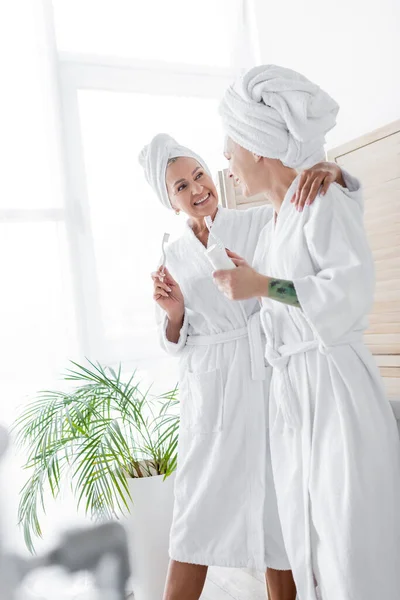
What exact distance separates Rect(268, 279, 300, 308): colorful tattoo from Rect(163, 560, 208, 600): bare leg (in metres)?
0.88

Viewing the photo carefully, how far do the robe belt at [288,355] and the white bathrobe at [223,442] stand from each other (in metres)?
0.29

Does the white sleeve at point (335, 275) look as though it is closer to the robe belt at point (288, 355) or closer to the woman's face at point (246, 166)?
the robe belt at point (288, 355)

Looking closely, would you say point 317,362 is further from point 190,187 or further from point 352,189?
point 190,187

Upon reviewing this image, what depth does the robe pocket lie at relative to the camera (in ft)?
5.56

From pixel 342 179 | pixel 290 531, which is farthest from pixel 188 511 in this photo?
pixel 342 179

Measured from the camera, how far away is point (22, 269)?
2.77 m

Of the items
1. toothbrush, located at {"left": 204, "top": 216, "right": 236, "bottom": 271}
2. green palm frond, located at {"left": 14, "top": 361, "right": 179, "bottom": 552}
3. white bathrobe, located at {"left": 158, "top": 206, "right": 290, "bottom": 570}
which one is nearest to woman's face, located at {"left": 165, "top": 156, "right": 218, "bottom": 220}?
white bathrobe, located at {"left": 158, "top": 206, "right": 290, "bottom": 570}

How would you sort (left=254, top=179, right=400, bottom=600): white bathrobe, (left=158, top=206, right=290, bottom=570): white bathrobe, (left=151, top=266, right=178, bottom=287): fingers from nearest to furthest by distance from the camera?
(left=254, top=179, right=400, bottom=600): white bathrobe
(left=158, top=206, right=290, bottom=570): white bathrobe
(left=151, top=266, right=178, bottom=287): fingers

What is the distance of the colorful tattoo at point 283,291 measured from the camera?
1.22 meters

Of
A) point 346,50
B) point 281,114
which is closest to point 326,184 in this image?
point 281,114

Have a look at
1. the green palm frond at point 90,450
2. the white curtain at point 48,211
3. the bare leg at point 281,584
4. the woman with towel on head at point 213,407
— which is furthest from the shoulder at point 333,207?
the white curtain at point 48,211

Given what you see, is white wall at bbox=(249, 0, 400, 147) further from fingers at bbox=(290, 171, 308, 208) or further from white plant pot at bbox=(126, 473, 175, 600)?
white plant pot at bbox=(126, 473, 175, 600)

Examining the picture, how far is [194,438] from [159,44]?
2.39 metres

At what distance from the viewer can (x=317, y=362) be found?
1271 mm
